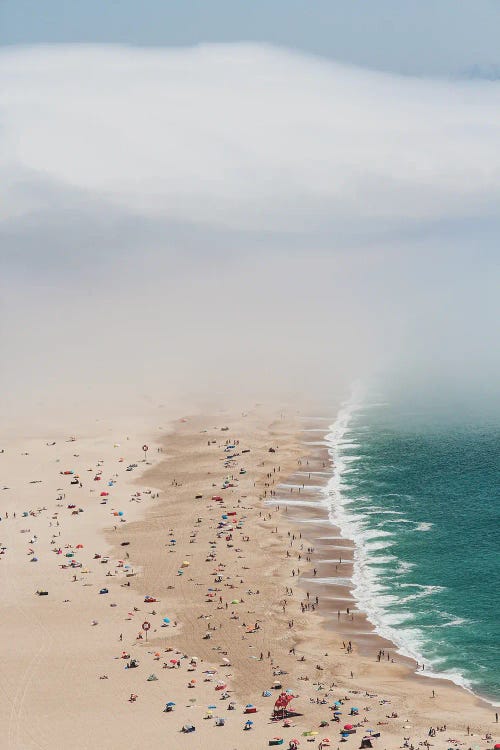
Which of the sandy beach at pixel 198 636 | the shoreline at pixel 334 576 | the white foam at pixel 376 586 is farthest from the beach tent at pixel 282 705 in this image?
the white foam at pixel 376 586

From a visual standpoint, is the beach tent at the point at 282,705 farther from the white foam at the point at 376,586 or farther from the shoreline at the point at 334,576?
the white foam at the point at 376,586

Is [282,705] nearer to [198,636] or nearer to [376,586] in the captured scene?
[198,636]

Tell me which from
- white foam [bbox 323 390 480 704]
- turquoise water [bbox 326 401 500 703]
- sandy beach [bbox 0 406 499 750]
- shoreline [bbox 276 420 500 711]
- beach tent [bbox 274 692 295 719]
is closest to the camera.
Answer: sandy beach [bbox 0 406 499 750]

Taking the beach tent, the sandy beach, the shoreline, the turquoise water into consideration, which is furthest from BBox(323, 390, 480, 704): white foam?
the beach tent

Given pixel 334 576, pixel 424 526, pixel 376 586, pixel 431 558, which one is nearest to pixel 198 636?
pixel 334 576

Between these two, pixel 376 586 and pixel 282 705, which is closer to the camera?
pixel 282 705

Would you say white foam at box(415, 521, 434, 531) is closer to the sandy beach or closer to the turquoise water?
the turquoise water

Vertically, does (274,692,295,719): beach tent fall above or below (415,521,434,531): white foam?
below
